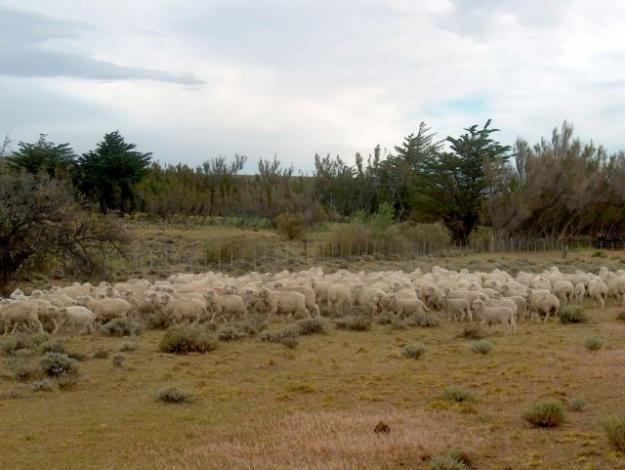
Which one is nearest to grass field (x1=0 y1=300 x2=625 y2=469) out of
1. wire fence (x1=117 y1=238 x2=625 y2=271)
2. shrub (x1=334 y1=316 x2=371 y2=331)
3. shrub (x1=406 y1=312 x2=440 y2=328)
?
shrub (x1=334 y1=316 x2=371 y2=331)

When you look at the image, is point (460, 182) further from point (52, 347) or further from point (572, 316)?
point (52, 347)

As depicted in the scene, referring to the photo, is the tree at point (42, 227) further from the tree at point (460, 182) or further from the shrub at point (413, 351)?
the tree at point (460, 182)

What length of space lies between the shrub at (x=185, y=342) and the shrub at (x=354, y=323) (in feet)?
14.0

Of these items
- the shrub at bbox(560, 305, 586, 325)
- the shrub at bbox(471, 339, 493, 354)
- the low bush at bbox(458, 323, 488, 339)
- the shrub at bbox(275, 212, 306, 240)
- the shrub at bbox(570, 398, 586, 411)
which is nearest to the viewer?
the shrub at bbox(570, 398, 586, 411)

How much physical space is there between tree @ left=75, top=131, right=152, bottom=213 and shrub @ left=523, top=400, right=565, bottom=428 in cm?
6595

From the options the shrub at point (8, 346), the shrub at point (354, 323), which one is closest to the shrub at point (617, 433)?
the shrub at point (354, 323)

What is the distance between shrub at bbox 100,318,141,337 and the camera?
18.8 metres

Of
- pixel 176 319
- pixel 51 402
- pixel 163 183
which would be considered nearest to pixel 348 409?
pixel 51 402

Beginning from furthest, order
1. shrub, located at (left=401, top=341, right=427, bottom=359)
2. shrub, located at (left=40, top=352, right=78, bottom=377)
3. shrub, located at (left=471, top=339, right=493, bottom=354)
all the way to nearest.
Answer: shrub, located at (left=471, top=339, right=493, bottom=354) < shrub, located at (left=401, top=341, right=427, bottom=359) < shrub, located at (left=40, top=352, right=78, bottom=377)

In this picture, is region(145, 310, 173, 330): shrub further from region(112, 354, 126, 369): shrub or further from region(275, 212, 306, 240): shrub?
region(275, 212, 306, 240): shrub

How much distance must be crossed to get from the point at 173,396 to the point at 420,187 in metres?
53.4

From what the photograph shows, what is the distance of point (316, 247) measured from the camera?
1964 inches

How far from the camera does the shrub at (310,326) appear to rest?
18844 mm

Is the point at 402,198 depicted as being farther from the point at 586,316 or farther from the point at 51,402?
the point at 51,402
